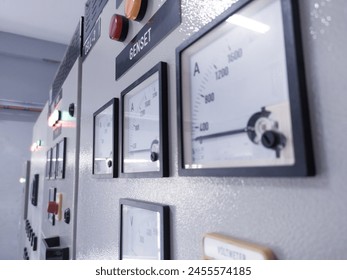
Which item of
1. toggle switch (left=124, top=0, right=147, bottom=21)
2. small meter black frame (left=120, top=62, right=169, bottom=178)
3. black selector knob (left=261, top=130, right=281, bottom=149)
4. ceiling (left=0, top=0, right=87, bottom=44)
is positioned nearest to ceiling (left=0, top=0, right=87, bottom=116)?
ceiling (left=0, top=0, right=87, bottom=44)

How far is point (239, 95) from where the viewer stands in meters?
0.34

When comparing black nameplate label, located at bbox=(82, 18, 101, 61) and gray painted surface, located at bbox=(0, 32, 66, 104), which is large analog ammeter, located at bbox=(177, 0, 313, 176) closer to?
black nameplate label, located at bbox=(82, 18, 101, 61)

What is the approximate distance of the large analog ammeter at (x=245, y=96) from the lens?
0.28m

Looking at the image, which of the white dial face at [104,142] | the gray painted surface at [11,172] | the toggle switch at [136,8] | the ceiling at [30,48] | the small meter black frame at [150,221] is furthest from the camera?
the gray painted surface at [11,172]

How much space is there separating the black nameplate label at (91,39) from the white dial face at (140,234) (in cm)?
64

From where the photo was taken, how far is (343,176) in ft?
0.80

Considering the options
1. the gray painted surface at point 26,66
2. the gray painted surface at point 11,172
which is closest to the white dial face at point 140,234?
the gray painted surface at point 11,172

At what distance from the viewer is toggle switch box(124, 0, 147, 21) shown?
61 centimetres

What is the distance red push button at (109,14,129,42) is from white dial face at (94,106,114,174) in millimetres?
185

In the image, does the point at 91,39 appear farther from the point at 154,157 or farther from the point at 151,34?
the point at 154,157

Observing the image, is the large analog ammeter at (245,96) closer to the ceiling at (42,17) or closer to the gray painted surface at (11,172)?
the ceiling at (42,17)

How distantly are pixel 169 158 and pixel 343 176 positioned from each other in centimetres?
29
